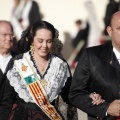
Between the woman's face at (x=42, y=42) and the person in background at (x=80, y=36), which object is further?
the person in background at (x=80, y=36)

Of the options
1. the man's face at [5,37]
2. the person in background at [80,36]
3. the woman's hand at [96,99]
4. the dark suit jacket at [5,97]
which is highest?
the man's face at [5,37]

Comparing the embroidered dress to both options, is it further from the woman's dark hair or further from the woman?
the woman's dark hair

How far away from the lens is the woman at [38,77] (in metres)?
4.12

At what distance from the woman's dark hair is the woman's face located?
0.06 m

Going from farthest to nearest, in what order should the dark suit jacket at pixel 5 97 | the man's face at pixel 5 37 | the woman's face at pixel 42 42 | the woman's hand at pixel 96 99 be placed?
the man's face at pixel 5 37 → the dark suit jacket at pixel 5 97 → the woman's face at pixel 42 42 → the woman's hand at pixel 96 99

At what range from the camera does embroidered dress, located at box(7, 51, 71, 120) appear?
13.6 ft

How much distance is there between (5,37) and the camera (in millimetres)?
4582

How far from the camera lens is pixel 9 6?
14453mm

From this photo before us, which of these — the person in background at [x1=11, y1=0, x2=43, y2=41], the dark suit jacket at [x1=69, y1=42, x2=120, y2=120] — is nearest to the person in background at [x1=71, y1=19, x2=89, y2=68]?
the person in background at [x1=11, y1=0, x2=43, y2=41]

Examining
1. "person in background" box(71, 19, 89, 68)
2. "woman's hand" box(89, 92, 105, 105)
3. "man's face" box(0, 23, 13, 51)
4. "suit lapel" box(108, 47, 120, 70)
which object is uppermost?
"man's face" box(0, 23, 13, 51)

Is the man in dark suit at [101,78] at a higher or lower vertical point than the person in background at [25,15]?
higher

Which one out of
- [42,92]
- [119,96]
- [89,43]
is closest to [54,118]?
[42,92]

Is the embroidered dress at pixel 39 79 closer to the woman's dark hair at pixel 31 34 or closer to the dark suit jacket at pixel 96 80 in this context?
the woman's dark hair at pixel 31 34

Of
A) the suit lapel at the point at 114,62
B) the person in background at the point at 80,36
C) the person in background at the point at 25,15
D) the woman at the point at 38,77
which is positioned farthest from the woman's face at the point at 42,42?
the person in background at the point at 25,15
